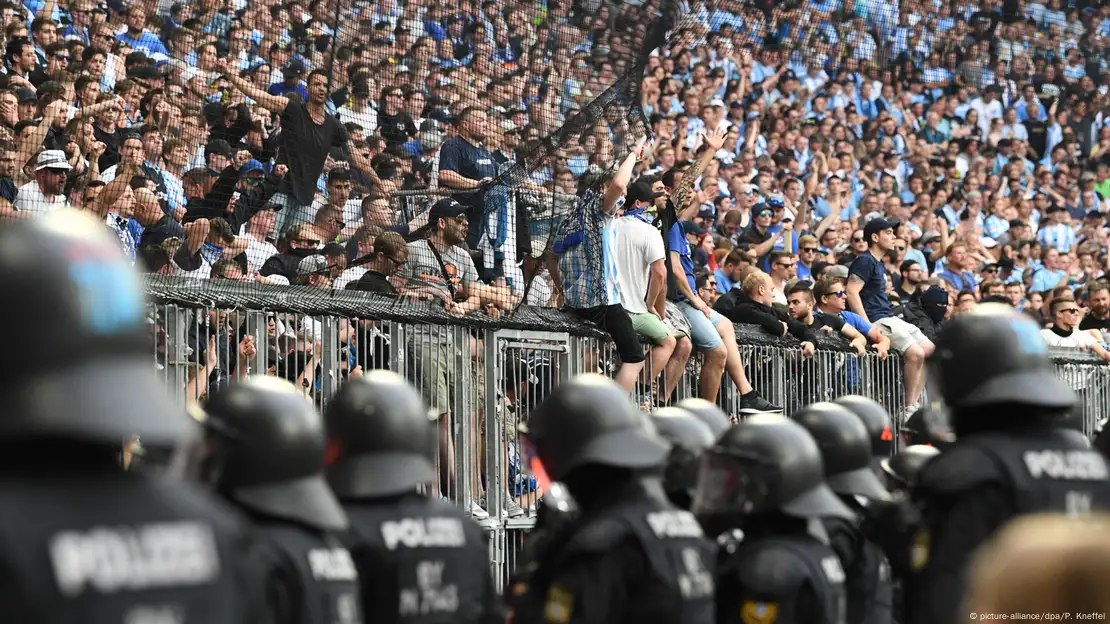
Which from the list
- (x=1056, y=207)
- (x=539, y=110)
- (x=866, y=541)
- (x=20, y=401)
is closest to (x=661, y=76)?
(x=1056, y=207)

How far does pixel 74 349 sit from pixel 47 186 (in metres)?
6.17

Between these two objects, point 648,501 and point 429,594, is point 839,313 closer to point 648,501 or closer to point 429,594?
point 648,501

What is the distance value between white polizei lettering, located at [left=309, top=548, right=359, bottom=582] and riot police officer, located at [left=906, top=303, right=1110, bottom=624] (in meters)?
1.92

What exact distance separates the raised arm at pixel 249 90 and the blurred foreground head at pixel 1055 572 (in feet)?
24.5

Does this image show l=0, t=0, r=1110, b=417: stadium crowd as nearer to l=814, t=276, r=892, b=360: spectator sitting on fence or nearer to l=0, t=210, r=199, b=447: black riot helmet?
l=814, t=276, r=892, b=360: spectator sitting on fence

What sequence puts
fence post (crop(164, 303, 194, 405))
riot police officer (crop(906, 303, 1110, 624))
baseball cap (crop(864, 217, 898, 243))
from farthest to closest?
baseball cap (crop(864, 217, 898, 243)) → fence post (crop(164, 303, 194, 405)) → riot police officer (crop(906, 303, 1110, 624))

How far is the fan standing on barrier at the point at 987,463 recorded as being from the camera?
5262 millimetres

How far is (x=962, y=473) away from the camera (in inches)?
208

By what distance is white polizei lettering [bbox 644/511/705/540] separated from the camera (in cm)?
514

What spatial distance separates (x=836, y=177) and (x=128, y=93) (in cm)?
1217

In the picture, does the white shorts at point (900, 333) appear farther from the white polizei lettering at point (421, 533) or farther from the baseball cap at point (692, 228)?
the white polizei lettering at point (421, 533)

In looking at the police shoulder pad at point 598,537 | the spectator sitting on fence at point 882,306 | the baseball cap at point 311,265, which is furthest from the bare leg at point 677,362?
the police shoulder pad at point 598,537

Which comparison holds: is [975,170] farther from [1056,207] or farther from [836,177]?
[836,177]

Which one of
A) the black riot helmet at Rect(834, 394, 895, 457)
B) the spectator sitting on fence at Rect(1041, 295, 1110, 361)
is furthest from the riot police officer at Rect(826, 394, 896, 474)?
the spectator sitting on fence at Rect(1041, 295, 1110, 361)
